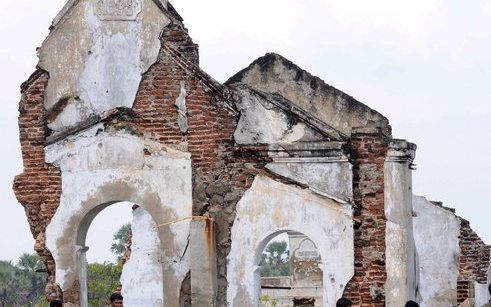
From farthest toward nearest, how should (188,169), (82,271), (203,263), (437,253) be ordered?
(437,253), (82,271), (188,169), (203,263)

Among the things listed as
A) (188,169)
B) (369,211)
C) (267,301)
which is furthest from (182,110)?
(267,301)

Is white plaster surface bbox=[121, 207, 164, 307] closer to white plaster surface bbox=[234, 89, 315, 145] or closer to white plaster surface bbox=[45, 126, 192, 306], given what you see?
white plaster surface bbox=[45, 126, 192, 306]

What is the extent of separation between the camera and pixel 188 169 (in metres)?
17.8

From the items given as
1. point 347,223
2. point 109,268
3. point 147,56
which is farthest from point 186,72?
point 109,268

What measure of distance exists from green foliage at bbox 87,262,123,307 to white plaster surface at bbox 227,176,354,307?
708 inches

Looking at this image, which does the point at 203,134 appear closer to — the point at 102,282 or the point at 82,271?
the point at 82,271

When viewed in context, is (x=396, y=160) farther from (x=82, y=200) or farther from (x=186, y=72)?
(x=82, y=200)

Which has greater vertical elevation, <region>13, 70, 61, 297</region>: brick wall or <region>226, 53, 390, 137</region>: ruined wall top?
<region>226, 53, 390, 137</region>: ruined wall top

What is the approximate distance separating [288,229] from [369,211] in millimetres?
1086

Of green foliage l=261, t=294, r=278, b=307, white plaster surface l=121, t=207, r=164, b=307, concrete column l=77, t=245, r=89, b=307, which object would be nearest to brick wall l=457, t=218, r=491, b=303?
green foliage l=261, t=294, r=278, b=307

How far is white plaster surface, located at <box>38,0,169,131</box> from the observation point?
1811 cm

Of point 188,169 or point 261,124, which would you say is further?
point 261,124

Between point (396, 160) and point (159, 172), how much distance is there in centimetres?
311

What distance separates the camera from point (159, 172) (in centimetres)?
1784
